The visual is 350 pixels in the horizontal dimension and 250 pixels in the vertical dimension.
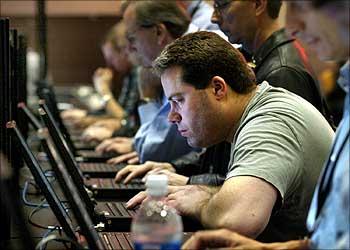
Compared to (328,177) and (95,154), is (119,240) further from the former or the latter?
(95,154)

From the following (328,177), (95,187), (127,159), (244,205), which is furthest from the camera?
(127,159)

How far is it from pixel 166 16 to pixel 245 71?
1.25 metres

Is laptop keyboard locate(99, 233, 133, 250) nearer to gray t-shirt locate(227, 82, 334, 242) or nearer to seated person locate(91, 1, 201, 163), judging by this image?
gray t-shirt locate(227, 82, 334, 242)

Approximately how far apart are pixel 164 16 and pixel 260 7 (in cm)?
59

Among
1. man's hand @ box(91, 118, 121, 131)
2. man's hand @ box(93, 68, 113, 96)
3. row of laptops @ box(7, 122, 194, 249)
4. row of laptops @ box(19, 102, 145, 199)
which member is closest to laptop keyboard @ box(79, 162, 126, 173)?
row of laptops @ box(19, 102, 145, 199)

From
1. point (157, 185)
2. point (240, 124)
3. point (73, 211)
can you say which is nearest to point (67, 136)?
point (240, 124)

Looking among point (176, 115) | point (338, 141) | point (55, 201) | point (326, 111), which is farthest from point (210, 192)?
point (326, 111)

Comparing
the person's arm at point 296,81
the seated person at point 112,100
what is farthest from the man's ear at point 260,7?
the seated person at point 112,100

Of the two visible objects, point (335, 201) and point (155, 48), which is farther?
point (155, 48)

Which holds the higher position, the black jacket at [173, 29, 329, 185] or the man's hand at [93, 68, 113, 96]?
the black jacket at [173, 29, 329, 185]

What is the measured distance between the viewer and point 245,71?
196cm

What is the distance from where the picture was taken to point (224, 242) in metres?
1.48

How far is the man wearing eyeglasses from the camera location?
2.54m

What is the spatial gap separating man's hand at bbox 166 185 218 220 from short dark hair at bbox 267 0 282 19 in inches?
37.4
